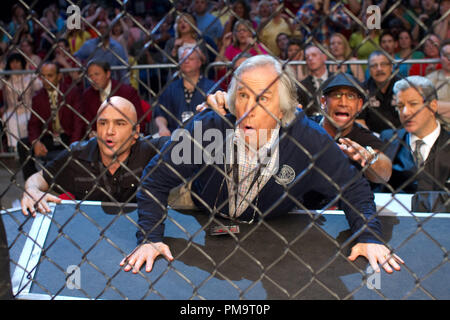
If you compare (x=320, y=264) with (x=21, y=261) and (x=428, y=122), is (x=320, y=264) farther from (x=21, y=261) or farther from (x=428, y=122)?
(x=428, y=122)

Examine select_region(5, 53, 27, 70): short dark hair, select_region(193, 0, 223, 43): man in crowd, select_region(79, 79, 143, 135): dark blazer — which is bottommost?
select_region(79, 79, 143, 135): dark blazer

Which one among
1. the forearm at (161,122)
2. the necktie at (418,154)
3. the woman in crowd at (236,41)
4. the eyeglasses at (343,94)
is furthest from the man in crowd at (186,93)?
the necktie at (418,154)

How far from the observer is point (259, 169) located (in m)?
1.66

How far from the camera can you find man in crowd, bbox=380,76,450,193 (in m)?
2.43

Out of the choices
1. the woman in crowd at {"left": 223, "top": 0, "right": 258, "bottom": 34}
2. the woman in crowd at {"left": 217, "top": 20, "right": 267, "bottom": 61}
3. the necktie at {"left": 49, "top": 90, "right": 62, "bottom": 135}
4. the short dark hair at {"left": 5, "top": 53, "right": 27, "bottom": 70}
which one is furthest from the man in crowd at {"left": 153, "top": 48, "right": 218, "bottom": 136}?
the short dark hair at {"left": 5, "top": 53, "right": 27, "bottom": 70}

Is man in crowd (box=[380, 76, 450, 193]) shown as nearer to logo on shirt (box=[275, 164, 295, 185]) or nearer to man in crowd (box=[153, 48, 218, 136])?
logo on shirt (box=[275, 164, 295, 185])

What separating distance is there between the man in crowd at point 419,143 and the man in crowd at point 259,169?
727 millimetres

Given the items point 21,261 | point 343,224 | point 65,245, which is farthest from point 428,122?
point 21,261

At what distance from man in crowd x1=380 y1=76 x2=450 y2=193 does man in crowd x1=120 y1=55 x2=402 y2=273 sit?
0.73 m

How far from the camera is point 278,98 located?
1718 millimetres

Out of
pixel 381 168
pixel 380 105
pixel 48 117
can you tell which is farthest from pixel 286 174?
pixel 48 117
